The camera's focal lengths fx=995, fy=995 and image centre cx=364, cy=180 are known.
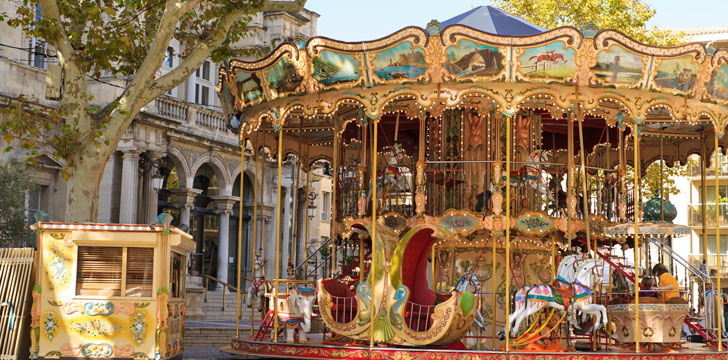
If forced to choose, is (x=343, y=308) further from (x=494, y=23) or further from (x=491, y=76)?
(x=494, y=23)

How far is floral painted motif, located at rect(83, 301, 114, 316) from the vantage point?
46.0ft

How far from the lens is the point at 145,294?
14250mm

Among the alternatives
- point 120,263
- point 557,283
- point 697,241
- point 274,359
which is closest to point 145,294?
point 120,263

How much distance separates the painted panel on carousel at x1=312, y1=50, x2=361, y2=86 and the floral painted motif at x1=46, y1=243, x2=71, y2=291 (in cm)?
514

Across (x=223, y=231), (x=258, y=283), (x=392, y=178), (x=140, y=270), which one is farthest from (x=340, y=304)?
(x=223, y=231)

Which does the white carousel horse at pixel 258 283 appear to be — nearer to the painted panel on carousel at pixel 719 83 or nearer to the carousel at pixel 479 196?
the carousel at pixel 479 196

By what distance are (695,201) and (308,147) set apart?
3161cm

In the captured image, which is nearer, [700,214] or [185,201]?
[185,201]

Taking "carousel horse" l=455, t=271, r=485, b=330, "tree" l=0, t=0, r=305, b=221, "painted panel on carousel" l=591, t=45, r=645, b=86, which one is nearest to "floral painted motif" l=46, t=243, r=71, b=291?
"tree" l=0, t=0, r=305, b=221

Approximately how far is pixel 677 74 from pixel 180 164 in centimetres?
2041

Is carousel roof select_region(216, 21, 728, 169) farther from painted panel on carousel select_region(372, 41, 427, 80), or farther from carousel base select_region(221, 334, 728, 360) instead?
carousel base select_region(221, 334, 728, 360)

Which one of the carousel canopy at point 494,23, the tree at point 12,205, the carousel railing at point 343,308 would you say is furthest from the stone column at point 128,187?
the carousel railing at point 343,308

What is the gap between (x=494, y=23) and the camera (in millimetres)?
18281

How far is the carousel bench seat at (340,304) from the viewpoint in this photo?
16.4m
